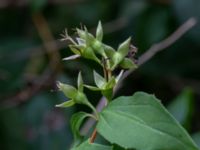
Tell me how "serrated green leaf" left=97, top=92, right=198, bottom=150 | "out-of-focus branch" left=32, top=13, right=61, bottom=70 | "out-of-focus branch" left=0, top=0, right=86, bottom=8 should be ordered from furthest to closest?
"out-of-focus branch" left=0, top=0, right=86, bottom=8, "out-of-focus branch" left=32, top=13, right=61, bottom=70, "serrated green leaf" left=97, top=92, right=198, bottom=150

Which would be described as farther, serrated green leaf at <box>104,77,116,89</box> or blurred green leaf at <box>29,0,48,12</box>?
blurred green leaf at <box>29,0,48,12</box>

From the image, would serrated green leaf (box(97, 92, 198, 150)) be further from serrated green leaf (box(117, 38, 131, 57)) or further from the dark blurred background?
the dark blurred background

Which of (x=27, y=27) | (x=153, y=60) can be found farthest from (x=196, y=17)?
→ (x=27, y=27)

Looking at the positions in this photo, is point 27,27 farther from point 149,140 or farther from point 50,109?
point 149,140

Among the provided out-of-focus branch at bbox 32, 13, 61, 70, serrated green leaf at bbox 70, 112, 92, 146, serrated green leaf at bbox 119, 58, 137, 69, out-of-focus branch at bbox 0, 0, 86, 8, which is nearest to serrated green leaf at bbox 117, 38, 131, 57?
serrated green leaf at bbox 119, 58, 137, 69

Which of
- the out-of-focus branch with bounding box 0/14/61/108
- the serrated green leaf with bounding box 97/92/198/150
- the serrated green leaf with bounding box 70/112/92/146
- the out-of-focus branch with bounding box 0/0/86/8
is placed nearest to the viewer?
the serrated green leaf with bounding box 97/92/198/150

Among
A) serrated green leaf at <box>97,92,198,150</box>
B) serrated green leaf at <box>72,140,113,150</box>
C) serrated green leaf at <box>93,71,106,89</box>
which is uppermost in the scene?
serrated green leaf at <box>93,71,106,89</box>

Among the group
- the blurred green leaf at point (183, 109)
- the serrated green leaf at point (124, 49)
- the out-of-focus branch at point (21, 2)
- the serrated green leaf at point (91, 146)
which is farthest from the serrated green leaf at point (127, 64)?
the out-of-focus branch at point (21, 2)
